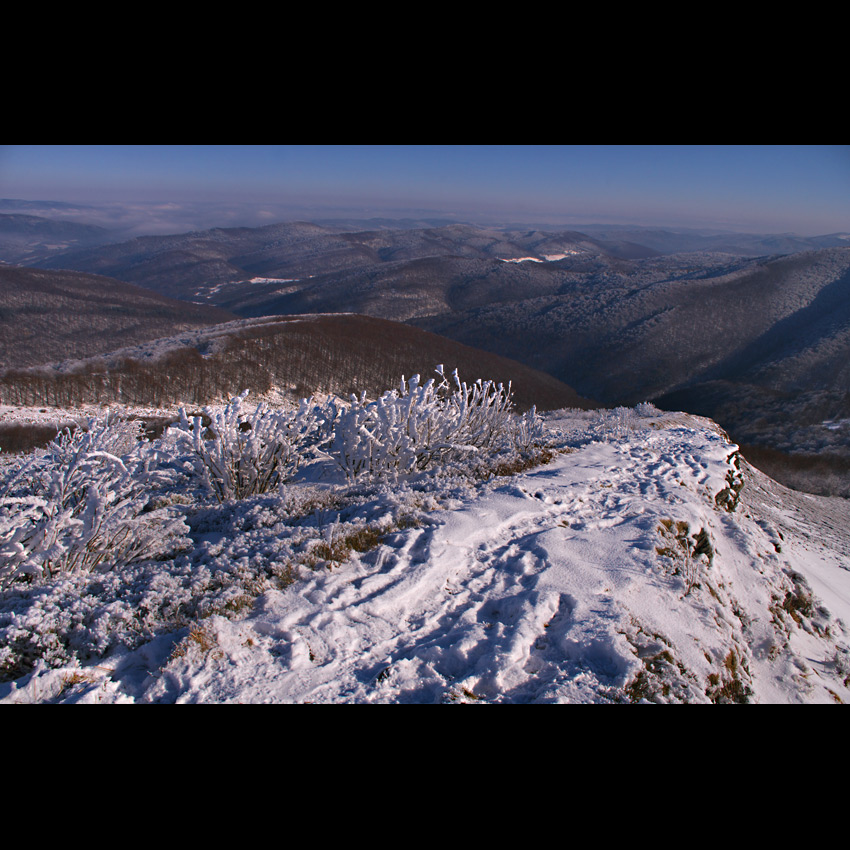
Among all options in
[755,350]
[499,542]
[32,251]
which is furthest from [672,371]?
[32,251]

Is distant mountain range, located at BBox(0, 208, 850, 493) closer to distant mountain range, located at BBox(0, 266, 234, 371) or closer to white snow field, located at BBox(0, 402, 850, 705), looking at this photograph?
white snow field, located at BBox(0, 402, 850, 705)

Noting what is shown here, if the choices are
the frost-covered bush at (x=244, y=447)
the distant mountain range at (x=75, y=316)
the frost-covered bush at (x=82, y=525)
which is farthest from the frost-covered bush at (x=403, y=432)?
the distant mountain range at (x=75, y=316)

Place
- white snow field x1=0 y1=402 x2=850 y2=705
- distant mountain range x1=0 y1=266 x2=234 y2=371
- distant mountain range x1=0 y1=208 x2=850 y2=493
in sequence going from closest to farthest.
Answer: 1. white snow field x1=0 y1=402 x2=850 y2=705
2. distant mountain range x1=0 y1=208 x2=850 y2=493
3. distant mountain range x1=0 y1=266 x2=234 y2=371

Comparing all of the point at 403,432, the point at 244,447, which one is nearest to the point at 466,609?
the point at 403,432

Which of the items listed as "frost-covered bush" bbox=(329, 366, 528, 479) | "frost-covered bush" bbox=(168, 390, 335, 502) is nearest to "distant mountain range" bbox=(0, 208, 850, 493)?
"frost-covered bush" bbox=(329, 366, 528, 479)

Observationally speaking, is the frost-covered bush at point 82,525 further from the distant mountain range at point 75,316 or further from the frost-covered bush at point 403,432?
the distant mountain range at point 75,316
